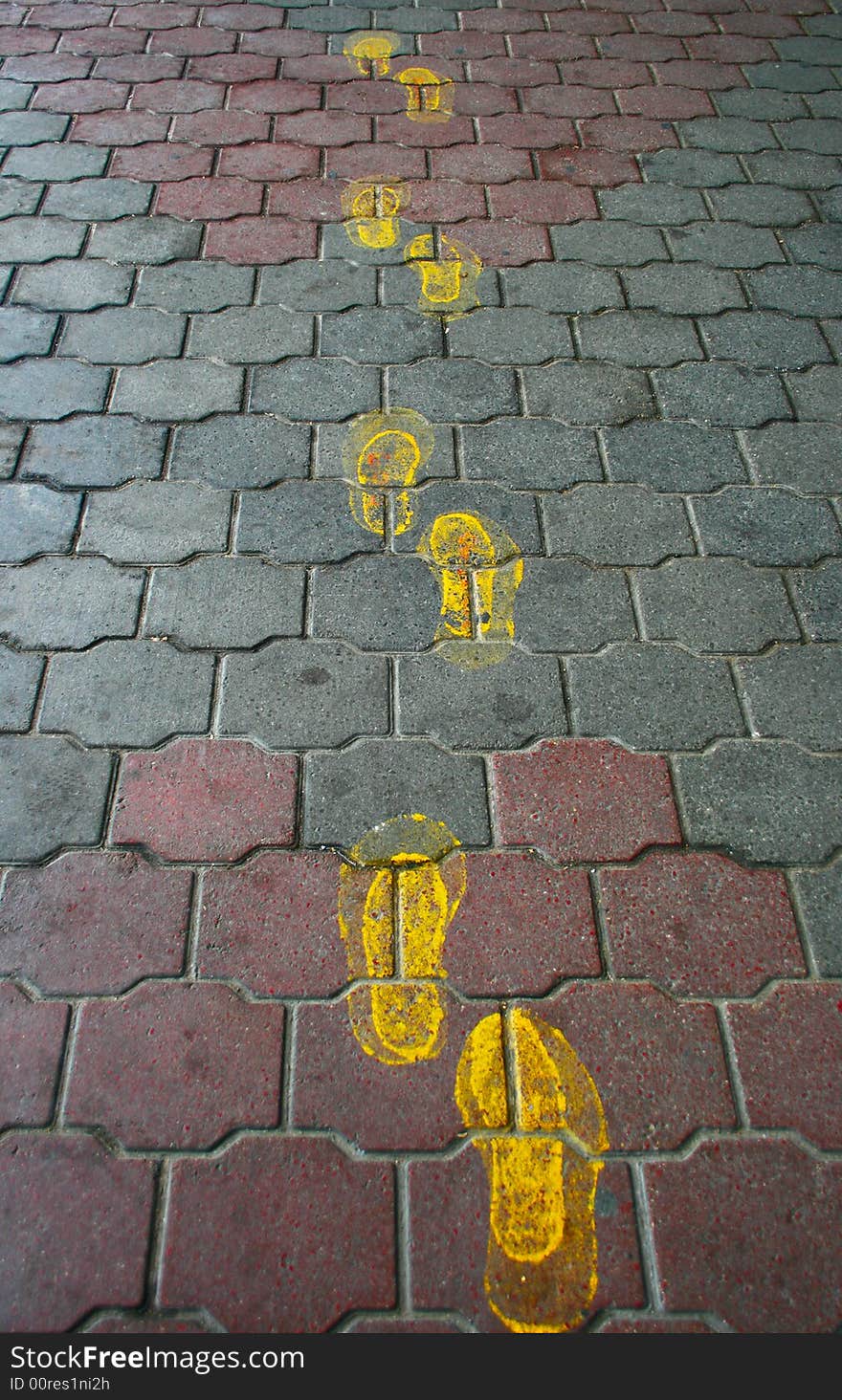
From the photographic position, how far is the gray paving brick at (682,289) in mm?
2879

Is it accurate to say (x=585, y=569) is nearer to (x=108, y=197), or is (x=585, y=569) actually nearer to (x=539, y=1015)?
(x=539, y=1015)

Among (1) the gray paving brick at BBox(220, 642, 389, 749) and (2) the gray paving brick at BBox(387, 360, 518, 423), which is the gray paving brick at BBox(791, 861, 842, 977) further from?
(2) the gray paving brick at BBox(387, 360, 518, 423)

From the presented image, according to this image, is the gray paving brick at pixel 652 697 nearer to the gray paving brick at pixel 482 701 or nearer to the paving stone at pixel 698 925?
the gray paving brick at pixel 482 701

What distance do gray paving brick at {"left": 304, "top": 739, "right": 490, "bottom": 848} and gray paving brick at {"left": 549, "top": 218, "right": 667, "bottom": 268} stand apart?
5.89 feet

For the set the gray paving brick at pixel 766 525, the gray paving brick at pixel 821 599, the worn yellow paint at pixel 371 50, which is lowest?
the gray paving brick at pixel 821 599

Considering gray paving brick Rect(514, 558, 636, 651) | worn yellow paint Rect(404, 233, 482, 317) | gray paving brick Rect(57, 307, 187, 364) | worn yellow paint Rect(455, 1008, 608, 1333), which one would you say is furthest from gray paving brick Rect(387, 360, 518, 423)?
worn yellow paint Rect(455, 1008, 608, 1333)

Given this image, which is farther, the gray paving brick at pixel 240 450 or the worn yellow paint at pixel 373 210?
the worn yellow paint at pixel 373 210

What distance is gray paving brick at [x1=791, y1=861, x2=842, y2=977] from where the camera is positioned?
1782 mm

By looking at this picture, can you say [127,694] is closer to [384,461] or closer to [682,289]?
[384,461]

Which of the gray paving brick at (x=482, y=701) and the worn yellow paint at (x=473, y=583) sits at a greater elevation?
the worn yellow paint at (x=473, y=583)

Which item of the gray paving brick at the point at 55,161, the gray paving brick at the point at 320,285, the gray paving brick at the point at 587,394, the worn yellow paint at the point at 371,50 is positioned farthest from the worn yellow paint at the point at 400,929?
the worn yellow paint at the point at 371,50

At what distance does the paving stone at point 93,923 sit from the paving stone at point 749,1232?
35.6 inches

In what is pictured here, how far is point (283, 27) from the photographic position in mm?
3787

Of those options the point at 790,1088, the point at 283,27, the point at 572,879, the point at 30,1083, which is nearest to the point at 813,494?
the point at 572,879
